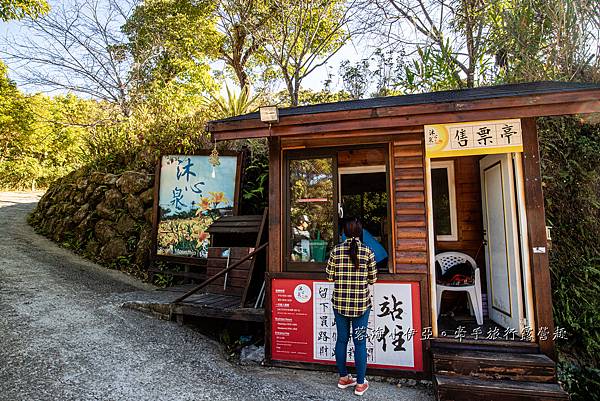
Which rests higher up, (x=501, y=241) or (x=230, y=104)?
(x=230, y=104)

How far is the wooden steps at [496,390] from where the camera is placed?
3104 mm

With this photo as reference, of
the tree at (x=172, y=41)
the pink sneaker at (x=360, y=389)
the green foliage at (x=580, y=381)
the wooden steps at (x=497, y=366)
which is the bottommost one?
the green foliage at (x=580, y=381)

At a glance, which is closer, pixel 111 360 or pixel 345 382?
pixel 345 382

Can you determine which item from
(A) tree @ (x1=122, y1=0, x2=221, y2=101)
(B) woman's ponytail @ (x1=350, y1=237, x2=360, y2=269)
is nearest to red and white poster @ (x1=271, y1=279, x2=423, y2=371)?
(B) woman's ponytail @ (x1=350, y1=237, x2=360, y2=269)

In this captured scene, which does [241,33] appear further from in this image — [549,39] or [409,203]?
[409,203]

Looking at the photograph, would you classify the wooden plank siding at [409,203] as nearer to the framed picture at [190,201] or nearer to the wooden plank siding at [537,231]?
the wooden plank siding at [537,231]

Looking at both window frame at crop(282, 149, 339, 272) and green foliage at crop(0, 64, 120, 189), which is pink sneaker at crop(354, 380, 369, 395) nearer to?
window frame at crop(282, 149, 339, 272)

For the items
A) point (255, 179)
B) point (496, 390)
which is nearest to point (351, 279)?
point (496, 390)

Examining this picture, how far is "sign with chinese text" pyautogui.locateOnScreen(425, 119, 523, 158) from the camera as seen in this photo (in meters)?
3.75

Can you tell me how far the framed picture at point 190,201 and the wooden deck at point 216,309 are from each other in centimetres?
141

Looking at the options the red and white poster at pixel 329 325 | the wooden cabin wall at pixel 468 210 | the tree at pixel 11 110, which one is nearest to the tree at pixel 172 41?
the tree at pixel 11 110

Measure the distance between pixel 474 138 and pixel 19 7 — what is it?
21.9 feet

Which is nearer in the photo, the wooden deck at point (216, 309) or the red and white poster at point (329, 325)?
the red and white poster at point (329, 325)

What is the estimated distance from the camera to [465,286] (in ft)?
15.2
